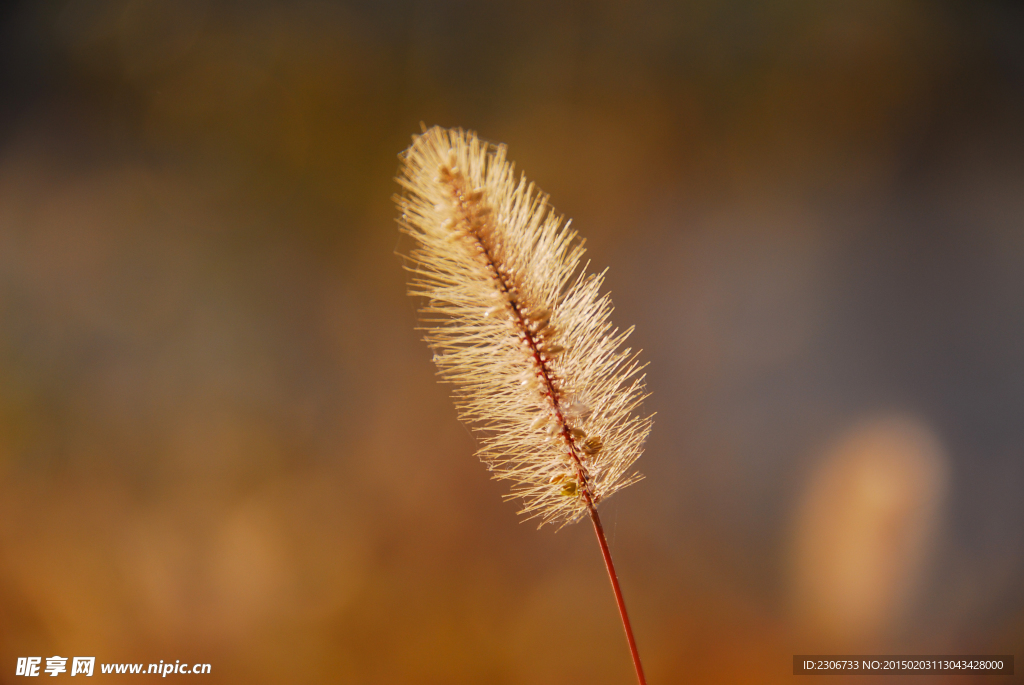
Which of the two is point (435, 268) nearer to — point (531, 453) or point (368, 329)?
point (531, 453)

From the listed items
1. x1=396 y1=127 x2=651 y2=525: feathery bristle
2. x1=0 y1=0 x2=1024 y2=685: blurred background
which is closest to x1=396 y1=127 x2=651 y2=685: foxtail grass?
x1=396 y1=127 x2=651 y2=525: feathery bristle

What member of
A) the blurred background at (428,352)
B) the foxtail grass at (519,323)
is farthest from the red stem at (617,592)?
the blurred background at (428,352)

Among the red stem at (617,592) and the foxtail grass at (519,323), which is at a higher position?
the foxtail grass at (519,323)

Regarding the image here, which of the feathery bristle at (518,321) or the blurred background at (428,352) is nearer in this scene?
the feathery bristle at (518,321)

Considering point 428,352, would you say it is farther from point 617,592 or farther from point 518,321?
point 617,592

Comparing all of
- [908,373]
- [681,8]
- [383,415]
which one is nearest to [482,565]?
[383,415]

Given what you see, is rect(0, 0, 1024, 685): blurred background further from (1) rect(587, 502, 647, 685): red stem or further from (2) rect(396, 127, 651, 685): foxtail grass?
(1) rect(587, 502, 647, 685): red stem

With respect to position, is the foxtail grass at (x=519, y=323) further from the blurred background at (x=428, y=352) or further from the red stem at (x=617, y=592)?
the blurred background at (x=428, y=352)
